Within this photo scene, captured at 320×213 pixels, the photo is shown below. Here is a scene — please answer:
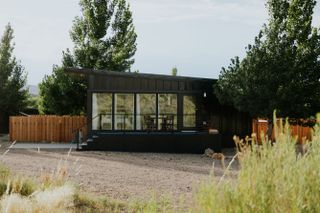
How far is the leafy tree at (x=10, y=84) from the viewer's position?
2991cm

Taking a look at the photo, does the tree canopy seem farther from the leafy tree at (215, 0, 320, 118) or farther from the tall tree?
the leafy tree at (215, 0, 320, 118)

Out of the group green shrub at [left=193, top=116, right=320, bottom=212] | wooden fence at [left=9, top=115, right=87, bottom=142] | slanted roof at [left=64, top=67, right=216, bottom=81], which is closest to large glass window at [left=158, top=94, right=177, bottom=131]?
slanted roof at [left=64, top=67, right=216, bottom=81]

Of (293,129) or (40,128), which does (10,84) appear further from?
(293,129)

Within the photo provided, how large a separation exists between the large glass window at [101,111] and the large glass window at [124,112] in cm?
29

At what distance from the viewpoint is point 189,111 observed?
2277 cm

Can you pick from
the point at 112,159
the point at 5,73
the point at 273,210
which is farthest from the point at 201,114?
the point at 273,210

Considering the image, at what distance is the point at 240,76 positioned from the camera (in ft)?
68.4

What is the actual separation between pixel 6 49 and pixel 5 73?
5.78 ft

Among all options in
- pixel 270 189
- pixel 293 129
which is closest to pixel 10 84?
pixel 293 129

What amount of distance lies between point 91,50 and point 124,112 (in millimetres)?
8927

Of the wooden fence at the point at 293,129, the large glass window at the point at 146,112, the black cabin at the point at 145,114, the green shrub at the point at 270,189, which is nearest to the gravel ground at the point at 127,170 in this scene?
the black cabin at the point at 145,114

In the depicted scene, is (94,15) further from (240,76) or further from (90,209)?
(90,209)

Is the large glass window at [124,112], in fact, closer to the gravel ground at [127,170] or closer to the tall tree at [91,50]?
the gravel ground at [127,170]

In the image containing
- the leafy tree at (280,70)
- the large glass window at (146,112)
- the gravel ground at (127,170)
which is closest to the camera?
the gravel ground at (127,170)
